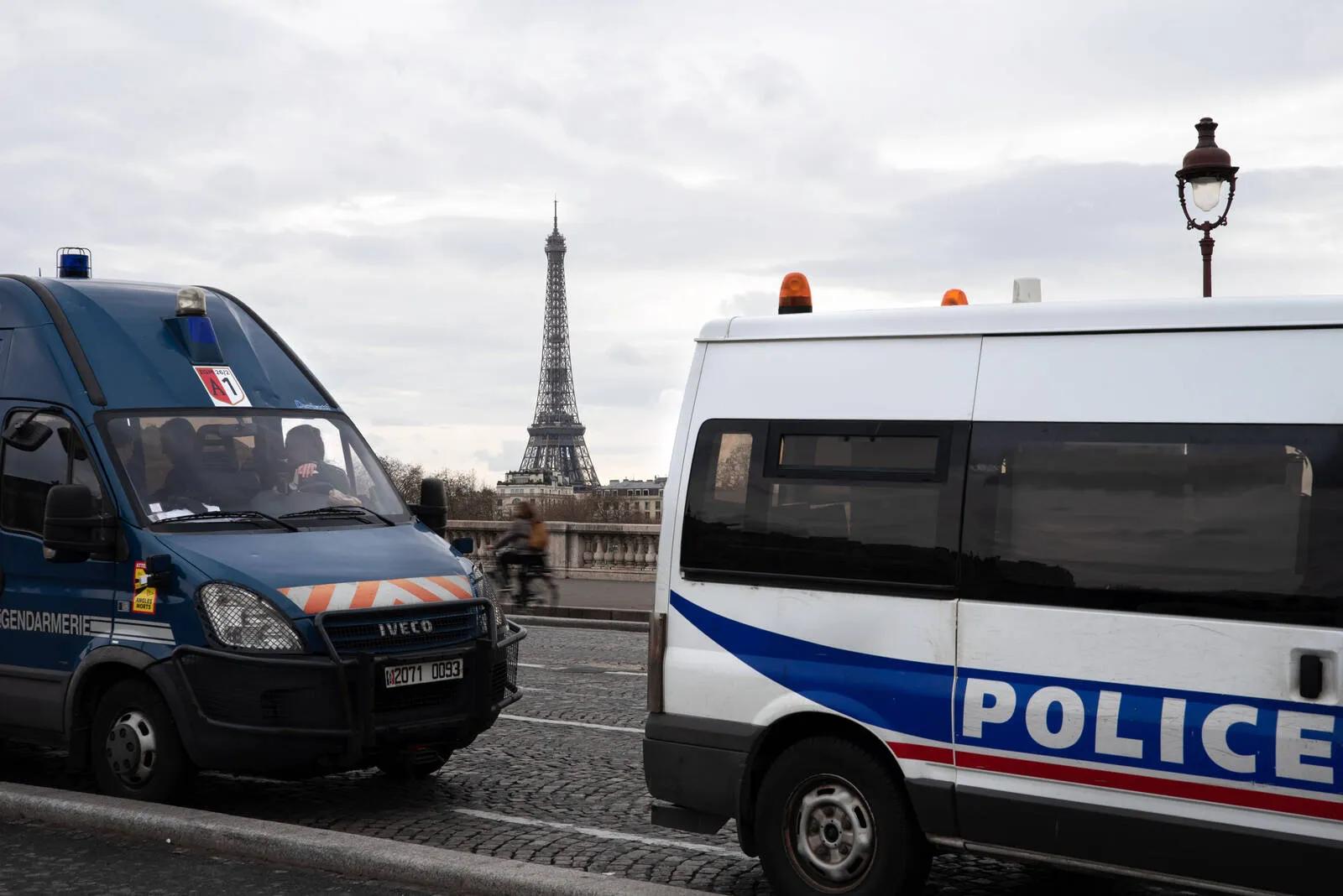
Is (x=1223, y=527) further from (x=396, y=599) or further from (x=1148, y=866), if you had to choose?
(x=396, y=599)

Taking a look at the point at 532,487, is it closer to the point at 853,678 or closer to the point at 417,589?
the point at 417,589

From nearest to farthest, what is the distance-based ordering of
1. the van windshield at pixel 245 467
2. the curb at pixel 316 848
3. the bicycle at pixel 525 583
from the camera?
the curb at pixel 316 848 < the van windshield at pixel 245 467 < the bicycle at pixel 525 583

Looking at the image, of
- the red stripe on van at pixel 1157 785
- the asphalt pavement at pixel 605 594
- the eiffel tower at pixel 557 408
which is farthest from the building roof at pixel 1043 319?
the eiffel tower at pixel 557 408

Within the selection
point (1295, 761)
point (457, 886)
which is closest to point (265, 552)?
point (457, 886)

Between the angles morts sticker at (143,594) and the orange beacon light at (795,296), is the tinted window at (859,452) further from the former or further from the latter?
the angles morts sticker at (143,594)

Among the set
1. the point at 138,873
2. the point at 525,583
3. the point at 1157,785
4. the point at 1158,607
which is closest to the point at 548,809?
the point at 138,873

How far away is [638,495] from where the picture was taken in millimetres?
140000

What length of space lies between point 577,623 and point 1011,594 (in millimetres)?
15583

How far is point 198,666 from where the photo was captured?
6949 mm

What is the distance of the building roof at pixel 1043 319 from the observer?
15.3 feet

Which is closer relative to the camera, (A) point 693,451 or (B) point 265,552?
(A) point 693,451

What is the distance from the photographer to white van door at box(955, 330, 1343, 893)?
446 cm

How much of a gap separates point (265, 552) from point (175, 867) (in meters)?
1.54

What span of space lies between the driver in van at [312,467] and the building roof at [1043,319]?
2.83m
